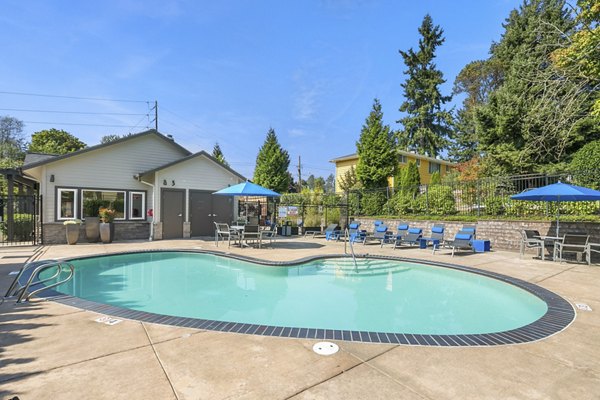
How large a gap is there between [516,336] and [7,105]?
38018mm

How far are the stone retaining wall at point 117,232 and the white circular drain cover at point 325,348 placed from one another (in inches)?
506

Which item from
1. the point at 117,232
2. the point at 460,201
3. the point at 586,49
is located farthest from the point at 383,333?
the point at 117,232

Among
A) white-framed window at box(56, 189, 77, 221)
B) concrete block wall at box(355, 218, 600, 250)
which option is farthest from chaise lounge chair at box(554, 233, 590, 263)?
white-framed window at box(56, 189, 77, 221)

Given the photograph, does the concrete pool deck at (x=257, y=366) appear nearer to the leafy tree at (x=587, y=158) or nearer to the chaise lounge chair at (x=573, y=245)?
the chaise lounge chair at (x=573, y=245)

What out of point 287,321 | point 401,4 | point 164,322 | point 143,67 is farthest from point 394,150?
point 164,322

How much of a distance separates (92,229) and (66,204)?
1.54 metres

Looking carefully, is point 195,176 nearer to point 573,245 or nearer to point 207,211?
point 207,211

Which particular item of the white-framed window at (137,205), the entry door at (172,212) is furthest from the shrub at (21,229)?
the entry door at (172,212)

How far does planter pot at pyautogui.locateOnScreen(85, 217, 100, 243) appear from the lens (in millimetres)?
12273

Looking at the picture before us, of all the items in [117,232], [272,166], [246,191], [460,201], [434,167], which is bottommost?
[117,232]

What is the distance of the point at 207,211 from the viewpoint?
15.2 metres

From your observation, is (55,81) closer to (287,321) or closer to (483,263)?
(287,321)

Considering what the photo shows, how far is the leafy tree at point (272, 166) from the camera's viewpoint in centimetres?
2781

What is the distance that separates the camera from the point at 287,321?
4.77 m
